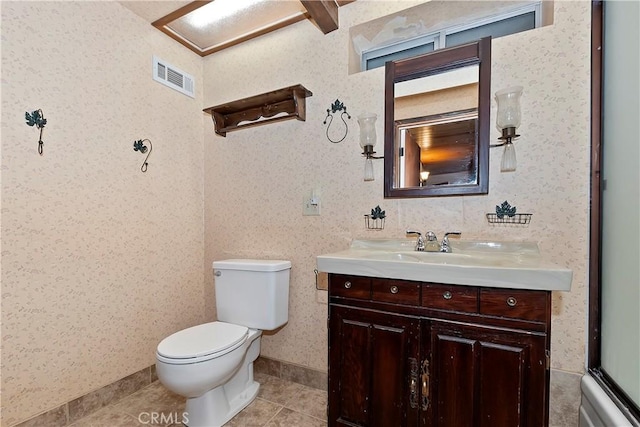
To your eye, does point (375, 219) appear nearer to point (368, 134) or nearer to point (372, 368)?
point (368, 134)

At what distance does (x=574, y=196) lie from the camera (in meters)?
1.27

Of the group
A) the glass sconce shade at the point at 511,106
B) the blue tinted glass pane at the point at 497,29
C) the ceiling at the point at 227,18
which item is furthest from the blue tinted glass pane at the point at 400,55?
the glass sconce shade at the point at 511,106

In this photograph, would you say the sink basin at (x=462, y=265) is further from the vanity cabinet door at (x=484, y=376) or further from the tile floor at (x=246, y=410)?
the tile floor at (x=246, y=410)

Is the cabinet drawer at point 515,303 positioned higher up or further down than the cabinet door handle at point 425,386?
higher up

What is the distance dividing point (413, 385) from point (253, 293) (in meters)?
1.00

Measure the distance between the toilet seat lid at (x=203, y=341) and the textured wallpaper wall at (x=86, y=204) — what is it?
52 cm

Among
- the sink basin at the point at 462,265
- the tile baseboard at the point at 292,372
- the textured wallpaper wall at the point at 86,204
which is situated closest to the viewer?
the sink basin at the point at 462,265

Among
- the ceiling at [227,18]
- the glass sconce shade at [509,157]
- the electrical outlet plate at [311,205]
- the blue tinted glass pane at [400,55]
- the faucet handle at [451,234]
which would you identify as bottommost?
the faucet handle at [451,234]

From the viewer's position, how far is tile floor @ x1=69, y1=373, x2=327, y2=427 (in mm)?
1505

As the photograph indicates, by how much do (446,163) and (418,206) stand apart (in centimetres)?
26

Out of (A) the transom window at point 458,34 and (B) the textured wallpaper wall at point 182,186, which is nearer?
(B) the textured wallpaper wall at point 182,186

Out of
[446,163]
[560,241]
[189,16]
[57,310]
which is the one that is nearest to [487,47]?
[446,163]

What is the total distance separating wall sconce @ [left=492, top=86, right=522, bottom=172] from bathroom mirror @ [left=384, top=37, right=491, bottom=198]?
79mm

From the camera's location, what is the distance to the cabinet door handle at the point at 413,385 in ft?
3.67
